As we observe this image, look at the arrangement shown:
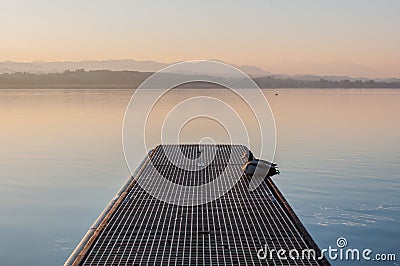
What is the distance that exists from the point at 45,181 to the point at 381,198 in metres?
12.0

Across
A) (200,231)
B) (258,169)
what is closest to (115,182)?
(258,169)

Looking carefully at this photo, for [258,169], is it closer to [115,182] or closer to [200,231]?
Result: [200,231]

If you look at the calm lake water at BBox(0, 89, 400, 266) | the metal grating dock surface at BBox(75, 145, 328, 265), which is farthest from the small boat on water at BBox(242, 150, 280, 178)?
the calm lake water at BBox(0, 89, 400, 266)

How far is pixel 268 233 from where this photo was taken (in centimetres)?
1045

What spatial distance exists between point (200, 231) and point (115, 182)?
33.0 feet

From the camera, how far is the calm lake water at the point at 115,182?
13494 mm

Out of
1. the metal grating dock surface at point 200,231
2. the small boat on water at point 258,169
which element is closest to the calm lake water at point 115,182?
the small boat on water at point 258,169

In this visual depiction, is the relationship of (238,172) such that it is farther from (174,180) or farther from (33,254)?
(33,254)

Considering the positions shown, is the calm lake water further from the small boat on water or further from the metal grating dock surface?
the metal grating dock surface

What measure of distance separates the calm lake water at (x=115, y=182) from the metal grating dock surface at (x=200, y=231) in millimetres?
1788

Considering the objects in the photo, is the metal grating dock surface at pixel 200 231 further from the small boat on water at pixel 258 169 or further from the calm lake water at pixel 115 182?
the calm lake water at pixel 115 182

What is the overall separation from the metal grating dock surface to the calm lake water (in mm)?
1788

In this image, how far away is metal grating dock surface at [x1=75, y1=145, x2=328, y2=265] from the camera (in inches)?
359

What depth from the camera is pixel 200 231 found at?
34.8 ft
